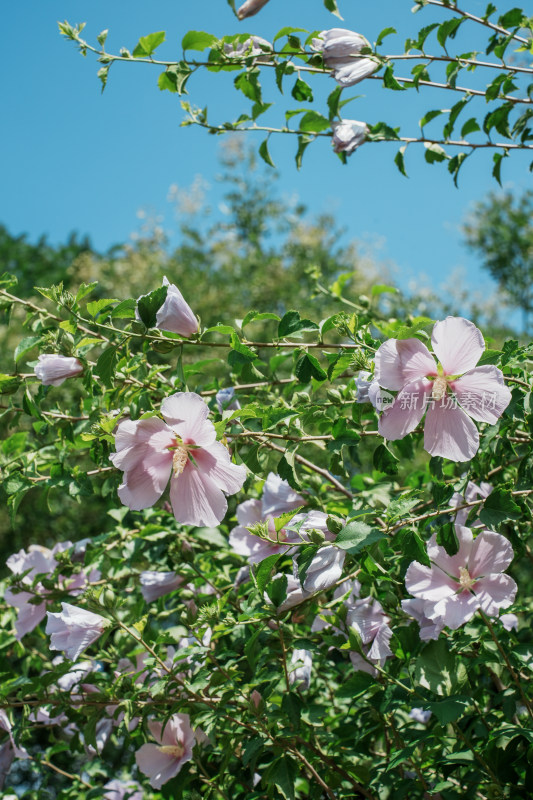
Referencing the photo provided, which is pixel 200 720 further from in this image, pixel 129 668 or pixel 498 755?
pixel 498 755

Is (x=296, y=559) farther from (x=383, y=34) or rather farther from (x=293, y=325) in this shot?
(x=383, y=34)

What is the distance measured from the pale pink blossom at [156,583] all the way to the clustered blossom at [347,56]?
3.21ft

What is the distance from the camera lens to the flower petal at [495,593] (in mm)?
1037

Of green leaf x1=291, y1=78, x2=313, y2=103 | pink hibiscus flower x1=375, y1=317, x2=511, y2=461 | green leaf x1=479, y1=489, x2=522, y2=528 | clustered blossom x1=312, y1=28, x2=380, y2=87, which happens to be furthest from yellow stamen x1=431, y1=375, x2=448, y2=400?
green leaf x1=291, y1=78, x2=313, y2=103

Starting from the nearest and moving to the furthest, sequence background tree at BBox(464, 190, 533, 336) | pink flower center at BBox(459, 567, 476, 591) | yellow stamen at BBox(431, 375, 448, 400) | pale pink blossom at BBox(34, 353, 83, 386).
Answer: yellow stamen at BBox(431, 375, 448, 400)
pink flower center at BBox(459, 567, 476, 591)
pale pink blossom at BBox(34, 353, 83, 386)
background tree at BBox(464, 190, 533, 336)

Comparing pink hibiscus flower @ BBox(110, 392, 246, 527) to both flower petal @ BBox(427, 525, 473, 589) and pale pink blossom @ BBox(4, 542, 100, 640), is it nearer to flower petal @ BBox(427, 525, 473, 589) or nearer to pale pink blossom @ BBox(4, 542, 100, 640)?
flower petal @ BBox(427, 525, 473, 589)

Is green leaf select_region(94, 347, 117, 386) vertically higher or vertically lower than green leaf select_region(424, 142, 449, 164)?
lower

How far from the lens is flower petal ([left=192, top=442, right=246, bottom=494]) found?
94 centimetres

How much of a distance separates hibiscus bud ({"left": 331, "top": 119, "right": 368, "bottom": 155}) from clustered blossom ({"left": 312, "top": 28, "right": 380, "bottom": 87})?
0.08 metres

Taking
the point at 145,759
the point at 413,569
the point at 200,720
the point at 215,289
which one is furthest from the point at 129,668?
the point at 215,289

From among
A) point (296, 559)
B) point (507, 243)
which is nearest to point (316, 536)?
point (296, 559)

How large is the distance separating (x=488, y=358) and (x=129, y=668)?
2.80ft

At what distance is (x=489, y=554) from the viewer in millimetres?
1059

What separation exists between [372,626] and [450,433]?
36 cm
